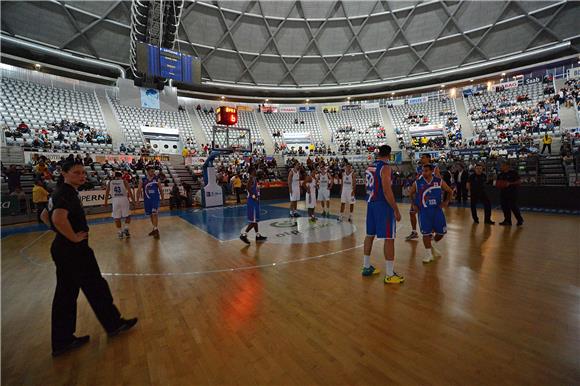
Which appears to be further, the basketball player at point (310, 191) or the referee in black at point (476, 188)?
the basketball player at point (310, 191)

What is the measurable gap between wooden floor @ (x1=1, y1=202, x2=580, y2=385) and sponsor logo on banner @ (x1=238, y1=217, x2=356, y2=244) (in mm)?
1274

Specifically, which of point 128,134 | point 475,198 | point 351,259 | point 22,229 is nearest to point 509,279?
point 351,259

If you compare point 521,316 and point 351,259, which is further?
point 351,259

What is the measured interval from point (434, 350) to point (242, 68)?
109 feet

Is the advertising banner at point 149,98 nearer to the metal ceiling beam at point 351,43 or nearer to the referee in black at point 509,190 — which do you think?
the metal ceiling beam at point 351,43

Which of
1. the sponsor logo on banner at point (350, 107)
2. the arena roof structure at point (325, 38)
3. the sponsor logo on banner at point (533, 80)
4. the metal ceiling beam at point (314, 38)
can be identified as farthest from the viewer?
the sponsor logo on banner at point (350, 107)

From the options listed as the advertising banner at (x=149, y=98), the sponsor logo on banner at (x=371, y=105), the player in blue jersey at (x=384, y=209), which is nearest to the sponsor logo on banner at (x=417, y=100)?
the sponsor logo on banner at (x=371, y=105)

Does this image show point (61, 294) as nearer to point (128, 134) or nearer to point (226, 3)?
point (128, 134)

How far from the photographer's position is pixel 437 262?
521 centimetres

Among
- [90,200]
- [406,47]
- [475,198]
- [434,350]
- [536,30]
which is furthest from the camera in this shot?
[406,47]

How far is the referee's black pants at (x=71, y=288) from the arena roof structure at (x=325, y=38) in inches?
983

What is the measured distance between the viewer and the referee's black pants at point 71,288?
2826 mm

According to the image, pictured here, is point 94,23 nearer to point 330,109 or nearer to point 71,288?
point 330,109

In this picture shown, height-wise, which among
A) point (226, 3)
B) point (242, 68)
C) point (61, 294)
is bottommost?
point (61, 294)
